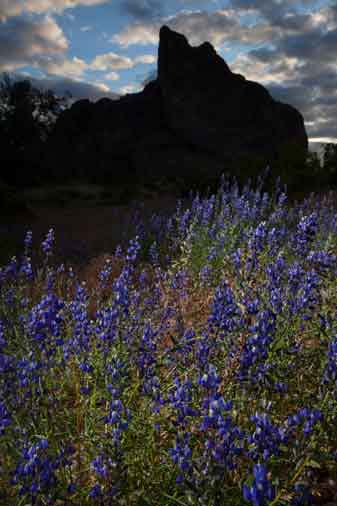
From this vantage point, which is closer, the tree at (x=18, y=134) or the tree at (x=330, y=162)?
the tree at (x=330, y=162)

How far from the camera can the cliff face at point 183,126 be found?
22.2m

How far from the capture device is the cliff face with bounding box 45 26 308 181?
22172 mm

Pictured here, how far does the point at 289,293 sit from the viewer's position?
278 cm

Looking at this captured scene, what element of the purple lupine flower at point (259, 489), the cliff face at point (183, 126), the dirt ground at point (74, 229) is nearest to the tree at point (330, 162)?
the dirt ground at point (74, 229)

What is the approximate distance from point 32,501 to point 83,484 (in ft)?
1.91

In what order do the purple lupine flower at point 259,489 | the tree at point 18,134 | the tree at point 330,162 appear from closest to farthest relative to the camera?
the purple lupine flower at point 259,489
the tree at point 330,162
the tree at point 18,134

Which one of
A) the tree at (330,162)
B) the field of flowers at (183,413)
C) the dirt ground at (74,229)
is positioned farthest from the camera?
the tree at (330,162)

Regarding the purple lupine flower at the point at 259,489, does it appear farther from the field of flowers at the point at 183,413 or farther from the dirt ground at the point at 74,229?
the dirt ground at the point at 74,229

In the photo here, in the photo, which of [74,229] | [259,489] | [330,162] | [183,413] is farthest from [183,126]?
[259,489]

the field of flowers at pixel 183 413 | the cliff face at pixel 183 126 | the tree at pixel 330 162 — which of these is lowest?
the field of flowers at pixel 183 413

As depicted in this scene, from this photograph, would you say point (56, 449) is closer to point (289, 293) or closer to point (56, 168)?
point (289, 293)

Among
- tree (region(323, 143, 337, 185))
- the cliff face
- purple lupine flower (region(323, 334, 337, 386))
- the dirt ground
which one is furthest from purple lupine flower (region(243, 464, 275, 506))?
the cliff face

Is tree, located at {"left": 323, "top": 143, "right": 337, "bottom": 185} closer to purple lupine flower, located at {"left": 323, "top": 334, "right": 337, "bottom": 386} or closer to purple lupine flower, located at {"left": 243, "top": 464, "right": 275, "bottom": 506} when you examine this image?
purple lupine flower, located at {"left": 323, "top": 334, "right": 337, "bottom": 386}

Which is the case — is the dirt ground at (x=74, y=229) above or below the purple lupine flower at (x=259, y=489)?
below
